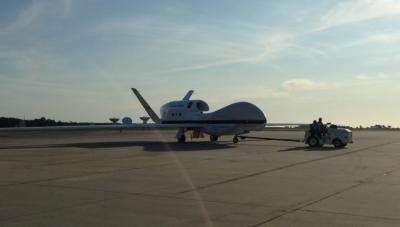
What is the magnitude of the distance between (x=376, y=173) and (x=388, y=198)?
17.0 ft

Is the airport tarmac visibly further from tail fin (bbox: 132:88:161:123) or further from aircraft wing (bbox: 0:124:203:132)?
tail fin (bbox: 132:88:161:123)

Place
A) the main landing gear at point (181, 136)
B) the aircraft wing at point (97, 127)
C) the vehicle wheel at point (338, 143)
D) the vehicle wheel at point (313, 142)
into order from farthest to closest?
1. the main landing gear at point (181, 136)
2. the aircraft wing at point (97, 127)
3. the vehicle wheel at point (313, 142)
4. the vehicle wheel at point (338, 143)

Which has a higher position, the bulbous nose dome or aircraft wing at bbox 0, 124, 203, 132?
the bulbous nose dome

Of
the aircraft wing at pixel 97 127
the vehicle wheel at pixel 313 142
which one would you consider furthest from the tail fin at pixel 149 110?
the vehicle wheel at pixel 313 142

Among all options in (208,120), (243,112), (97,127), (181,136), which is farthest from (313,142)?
(97,127)

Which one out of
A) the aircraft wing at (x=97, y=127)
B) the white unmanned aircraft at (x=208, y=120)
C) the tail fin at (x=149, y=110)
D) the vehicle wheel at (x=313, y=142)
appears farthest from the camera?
the tail fin at (x=149, y=110)

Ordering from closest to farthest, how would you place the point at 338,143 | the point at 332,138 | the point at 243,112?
the point at 338,143 → the point at 332,138 → the point at 243,112

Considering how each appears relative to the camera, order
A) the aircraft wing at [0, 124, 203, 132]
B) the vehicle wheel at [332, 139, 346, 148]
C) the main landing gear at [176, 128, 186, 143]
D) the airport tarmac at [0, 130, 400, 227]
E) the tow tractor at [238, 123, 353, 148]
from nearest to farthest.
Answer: the airport tarmac at [0, 130, 400, 227], the vehicle wheel at [332, 139, 346, 148], the tow tractor at [238, 123, 353, 148], the aircraft wing at [0, 124, 203, 132], the main landing gear at [176, 128, 186, 143]

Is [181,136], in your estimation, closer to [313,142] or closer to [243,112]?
[243,112]

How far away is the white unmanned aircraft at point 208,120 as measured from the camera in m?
36.8

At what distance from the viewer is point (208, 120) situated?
37938mm

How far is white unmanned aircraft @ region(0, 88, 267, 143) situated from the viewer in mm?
36812

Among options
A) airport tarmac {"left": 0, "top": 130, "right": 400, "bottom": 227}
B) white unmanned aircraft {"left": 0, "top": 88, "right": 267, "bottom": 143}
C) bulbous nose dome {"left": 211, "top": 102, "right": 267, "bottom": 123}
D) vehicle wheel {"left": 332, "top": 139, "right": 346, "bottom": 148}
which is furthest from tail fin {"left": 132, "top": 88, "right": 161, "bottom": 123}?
A: airport tarmac {"left": 0, "top": 130, "right": 400, "bottom": 227}

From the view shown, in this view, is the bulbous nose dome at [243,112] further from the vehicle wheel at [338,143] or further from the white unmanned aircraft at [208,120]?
the vehicle wheel at [338,143]
